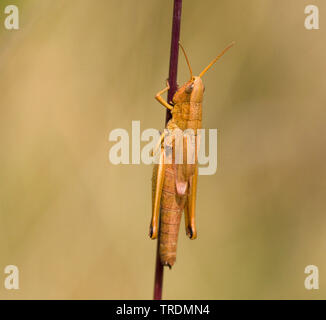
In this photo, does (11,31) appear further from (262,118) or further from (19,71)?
(262,118)

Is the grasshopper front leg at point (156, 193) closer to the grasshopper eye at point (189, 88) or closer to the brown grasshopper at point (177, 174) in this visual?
the brown grasshopper at point (177, 174)

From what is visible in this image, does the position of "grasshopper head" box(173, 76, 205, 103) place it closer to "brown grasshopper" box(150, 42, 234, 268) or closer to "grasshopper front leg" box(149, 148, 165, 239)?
"brown grasshopper" box(150, 42, 234, 268)

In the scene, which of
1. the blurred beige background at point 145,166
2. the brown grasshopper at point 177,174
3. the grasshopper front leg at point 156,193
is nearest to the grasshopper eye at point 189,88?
the brown grasshopper at point 177,174

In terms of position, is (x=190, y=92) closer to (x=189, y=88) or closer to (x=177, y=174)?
(x=189, y=88)

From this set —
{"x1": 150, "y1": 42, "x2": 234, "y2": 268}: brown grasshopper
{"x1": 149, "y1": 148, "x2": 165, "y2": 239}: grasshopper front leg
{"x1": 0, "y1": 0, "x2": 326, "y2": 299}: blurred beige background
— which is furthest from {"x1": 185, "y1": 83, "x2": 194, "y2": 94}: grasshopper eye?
{"x1": 0, "y1": 0, "x2": 326, "y2": 299}: blurred beige background

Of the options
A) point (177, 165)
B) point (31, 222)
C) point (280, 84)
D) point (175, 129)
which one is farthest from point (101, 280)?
point (280, 84)

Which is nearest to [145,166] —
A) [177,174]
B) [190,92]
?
[177,174]
